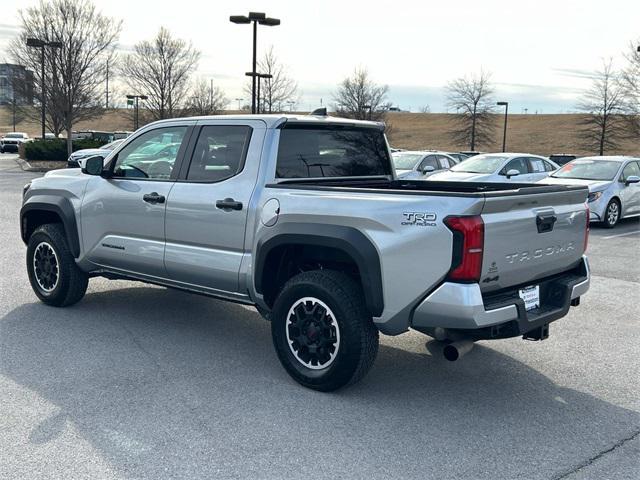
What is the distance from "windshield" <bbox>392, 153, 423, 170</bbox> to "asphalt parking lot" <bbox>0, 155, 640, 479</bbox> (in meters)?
11.1

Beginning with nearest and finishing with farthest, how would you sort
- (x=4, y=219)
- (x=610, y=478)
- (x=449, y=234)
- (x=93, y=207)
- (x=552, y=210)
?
(x=610, y=478) < (x=449, y=234) < (x=552, y=210) < (x=93, y=207) < (x=4, y=219)

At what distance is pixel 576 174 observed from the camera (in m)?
15.3

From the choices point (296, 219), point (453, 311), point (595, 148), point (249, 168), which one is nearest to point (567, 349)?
point (453, 311)

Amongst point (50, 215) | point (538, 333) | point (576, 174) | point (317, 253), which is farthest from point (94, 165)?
point (576, 174)

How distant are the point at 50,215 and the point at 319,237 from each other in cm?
Answer: 364

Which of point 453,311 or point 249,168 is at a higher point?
point 249,168

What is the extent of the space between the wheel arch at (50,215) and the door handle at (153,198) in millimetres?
1115

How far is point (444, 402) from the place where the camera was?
4.60m

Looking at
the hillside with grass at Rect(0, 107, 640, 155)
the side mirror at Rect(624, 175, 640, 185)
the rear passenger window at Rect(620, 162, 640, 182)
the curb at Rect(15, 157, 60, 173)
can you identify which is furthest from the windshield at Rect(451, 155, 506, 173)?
the hillside with grass at Rect(0, 107, 640, 155)

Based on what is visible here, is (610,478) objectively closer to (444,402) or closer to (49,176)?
(444,402)

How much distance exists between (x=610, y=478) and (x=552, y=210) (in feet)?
5.66

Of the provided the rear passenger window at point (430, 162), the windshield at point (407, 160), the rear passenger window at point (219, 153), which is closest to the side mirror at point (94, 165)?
the rear passenger window at point (219, 153)

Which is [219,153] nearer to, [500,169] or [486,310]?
[486,310]

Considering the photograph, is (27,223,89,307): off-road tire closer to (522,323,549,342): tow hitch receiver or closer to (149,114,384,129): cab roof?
(149,114,384,129): cab roof
